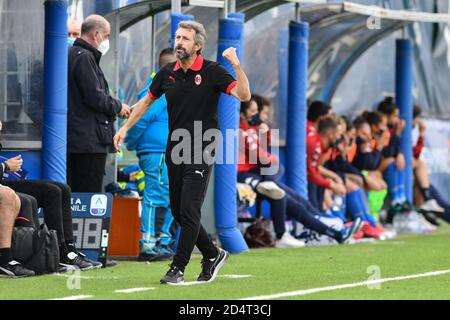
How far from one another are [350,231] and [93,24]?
16.5 ft

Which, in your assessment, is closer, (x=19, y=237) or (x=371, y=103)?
(x=19, y=237)

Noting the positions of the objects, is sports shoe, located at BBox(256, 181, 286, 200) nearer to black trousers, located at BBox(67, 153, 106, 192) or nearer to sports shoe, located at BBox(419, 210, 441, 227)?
black trousers, located at BBox(67, 153, 106, 192)

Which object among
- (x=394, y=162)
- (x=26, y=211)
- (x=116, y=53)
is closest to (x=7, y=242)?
(x=26, y=211)

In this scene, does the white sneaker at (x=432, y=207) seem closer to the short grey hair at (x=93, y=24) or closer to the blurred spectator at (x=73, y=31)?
the blurred spectator at (x=73, y=31)

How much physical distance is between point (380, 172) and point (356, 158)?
83 cm

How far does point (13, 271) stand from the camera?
10680 mm

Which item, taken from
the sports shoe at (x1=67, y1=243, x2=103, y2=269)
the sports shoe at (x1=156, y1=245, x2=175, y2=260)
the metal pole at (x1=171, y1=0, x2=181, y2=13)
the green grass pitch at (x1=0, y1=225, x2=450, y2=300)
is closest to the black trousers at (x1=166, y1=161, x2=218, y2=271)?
the green grass pitch at (x1=0, y1=225, x2=450, y2=300)

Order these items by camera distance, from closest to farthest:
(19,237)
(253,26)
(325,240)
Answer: (19,237) < (325,240) < (253,26)

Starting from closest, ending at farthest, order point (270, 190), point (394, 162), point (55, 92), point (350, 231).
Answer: point (55, 92) → point (270, 190) → point (350, 231) → point (394, 162)

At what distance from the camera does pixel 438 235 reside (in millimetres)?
18094

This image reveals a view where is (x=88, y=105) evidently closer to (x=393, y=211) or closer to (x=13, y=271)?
(x=13, y=271)

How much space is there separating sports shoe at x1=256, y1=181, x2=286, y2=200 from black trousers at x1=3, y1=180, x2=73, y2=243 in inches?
156
